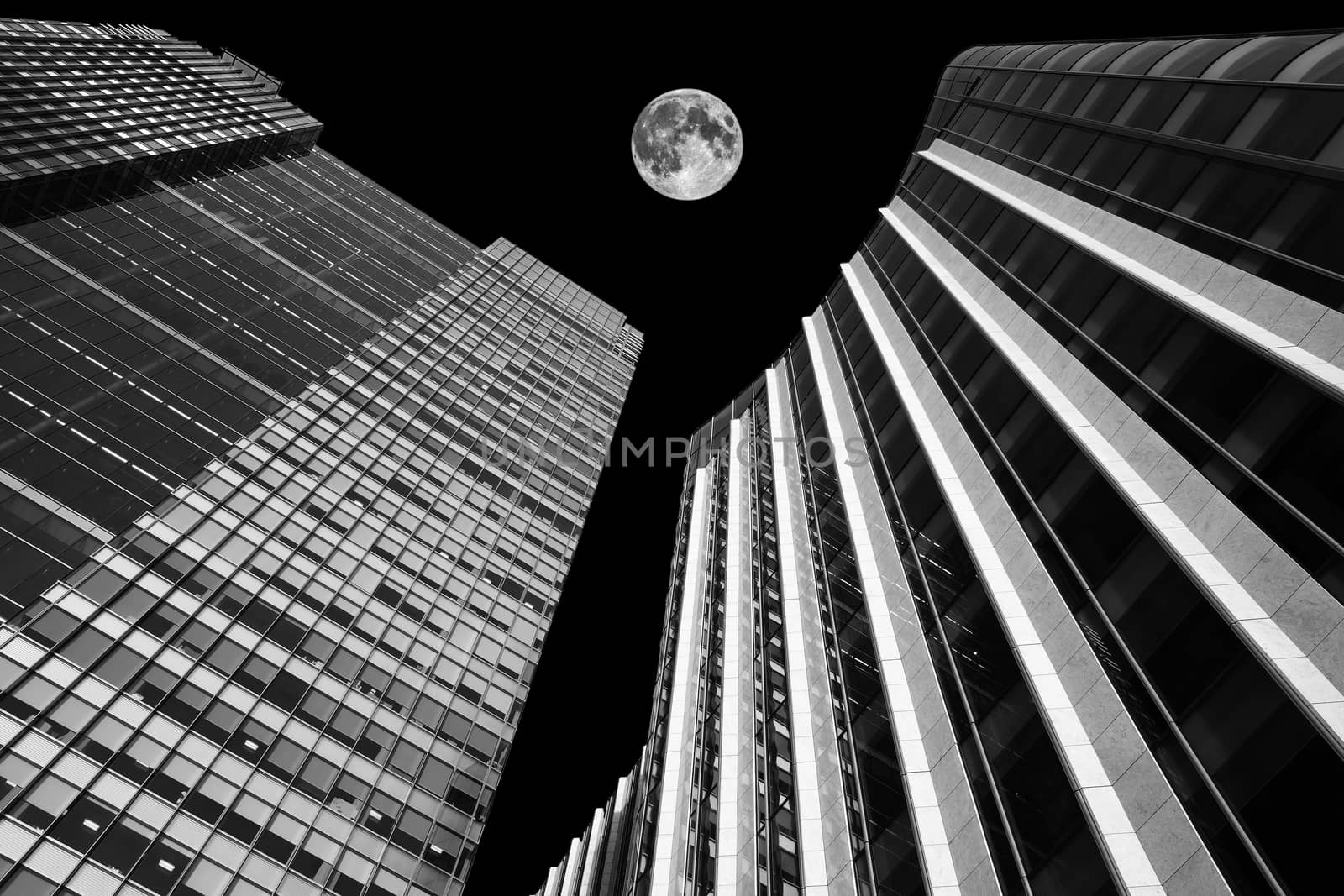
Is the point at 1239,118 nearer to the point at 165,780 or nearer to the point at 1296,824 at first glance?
the point at 1296,824

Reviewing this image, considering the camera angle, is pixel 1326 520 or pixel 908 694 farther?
pixel 908 694

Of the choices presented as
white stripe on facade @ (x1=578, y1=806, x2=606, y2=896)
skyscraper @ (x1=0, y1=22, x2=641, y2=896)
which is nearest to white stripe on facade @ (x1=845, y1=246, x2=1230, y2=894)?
skyscraper @ (x1=0, y1=22, x2=641, y2=896)

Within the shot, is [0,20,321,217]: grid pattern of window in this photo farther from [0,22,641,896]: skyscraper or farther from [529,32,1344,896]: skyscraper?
[529,32,1344,896]: skyscraper

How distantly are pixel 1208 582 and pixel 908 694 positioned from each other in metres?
9.94

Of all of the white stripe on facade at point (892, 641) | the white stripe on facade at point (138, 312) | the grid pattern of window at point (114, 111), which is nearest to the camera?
the white stripe on facade at point (892, 641)

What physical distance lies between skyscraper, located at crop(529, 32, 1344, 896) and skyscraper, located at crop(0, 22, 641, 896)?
14.6 meters

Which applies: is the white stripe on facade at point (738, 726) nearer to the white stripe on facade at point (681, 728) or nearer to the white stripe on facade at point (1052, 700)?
the white stripe on facade at point (681, 728)

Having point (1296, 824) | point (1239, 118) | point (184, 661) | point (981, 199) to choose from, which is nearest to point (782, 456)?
point (981, 199)

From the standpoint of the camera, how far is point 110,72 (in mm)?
88938

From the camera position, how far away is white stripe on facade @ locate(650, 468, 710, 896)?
30359mm

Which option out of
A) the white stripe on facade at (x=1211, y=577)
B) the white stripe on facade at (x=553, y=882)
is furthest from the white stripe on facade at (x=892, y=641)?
the white stripe on facade at (x=553, y=882)

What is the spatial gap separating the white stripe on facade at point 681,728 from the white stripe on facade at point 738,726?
2451 millimetres

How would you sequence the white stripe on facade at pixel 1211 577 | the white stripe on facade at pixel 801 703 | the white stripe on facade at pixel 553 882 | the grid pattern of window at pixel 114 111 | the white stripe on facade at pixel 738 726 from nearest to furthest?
the white stripe on facade at pixel 1211 577 < the white stripe on facade at pixel 801 703 < the white stripe on facade at pixel 738 726 < the grid pattern of window at pixel 114 111 < the white stripe on facade at pixel 553 882

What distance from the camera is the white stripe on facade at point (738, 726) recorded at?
27.0 metres
